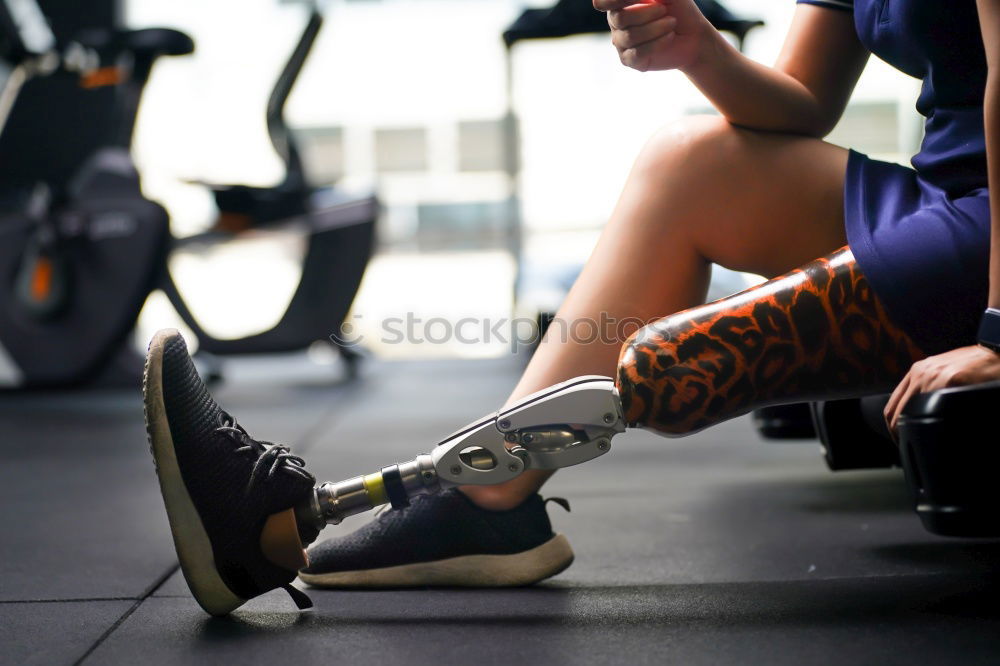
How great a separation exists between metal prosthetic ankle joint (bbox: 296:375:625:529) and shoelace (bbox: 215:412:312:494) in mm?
38

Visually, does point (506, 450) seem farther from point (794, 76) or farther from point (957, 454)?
point (794, 76)

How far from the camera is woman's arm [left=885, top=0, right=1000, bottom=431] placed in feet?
2.48

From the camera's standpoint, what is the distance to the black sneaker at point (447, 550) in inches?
39.8

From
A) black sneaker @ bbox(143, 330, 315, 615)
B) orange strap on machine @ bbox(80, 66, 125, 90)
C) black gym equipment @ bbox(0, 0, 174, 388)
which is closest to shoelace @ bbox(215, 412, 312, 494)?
black sneaker @ bbox(143, 330, 315, 615)

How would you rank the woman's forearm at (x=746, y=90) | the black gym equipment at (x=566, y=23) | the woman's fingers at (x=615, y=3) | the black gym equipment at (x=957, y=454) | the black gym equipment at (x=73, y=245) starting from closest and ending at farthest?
the black gym equipment at (x=957, y=454) → the woman's fingers at (x=615, y=3) → the woman's forearm at (x=746, y=90) → the black gym equipment at (x=73, y=245) → the black gym equipment at (x=566, y=23)

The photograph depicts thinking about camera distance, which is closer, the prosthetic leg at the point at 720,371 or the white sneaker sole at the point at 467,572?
the prosthetic leg at the point at 720,371

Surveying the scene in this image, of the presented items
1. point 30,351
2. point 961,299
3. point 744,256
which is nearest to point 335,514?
point 744,256

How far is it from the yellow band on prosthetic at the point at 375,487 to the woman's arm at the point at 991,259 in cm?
48

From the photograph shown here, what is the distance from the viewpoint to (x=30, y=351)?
301cm

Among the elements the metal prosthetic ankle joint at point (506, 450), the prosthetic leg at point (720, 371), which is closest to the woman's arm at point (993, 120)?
the prosthetic leg at point (720, 371)

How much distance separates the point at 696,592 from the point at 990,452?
34 centimetres

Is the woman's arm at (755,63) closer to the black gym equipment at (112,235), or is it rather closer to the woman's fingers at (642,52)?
the woman's fingers at (642,52)

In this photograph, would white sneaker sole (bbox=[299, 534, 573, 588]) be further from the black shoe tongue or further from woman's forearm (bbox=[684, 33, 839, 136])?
woman's forearm (bbox=[684, 33, 839, 136])

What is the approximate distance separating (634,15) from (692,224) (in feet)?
0.70
